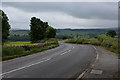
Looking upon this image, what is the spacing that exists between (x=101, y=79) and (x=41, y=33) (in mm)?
59430

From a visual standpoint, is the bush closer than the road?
No

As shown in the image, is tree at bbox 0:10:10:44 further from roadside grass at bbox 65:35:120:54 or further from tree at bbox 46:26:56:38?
tree at bbox 46:26:56:38

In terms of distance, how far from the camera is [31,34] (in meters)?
68.6

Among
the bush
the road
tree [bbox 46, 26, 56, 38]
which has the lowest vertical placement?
the road

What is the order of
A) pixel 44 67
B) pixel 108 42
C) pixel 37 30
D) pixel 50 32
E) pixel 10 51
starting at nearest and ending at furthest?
pixel 44 67 → pixel 10 51 → pixel 108 42 → pixel 37 30 → pixel 50 32

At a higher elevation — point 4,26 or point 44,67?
point 4,26

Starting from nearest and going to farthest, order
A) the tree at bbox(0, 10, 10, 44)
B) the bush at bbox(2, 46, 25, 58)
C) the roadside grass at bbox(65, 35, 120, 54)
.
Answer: the bush at bbox(2, 46, 25, 58) → the roadside grass at bbox(65, 35, 120, 54) → the tree at bbox(0, 10, 10, 44)

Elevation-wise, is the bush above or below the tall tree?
below

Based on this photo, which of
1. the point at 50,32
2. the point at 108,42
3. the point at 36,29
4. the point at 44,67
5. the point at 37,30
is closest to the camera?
the point at 44,67

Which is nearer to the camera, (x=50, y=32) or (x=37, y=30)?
(x=37, y=30)

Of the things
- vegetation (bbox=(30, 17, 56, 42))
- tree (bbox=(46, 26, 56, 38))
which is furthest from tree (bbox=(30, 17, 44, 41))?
tree (bbox=(46, 26, 56, 38))

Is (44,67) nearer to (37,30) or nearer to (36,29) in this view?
(36,29)

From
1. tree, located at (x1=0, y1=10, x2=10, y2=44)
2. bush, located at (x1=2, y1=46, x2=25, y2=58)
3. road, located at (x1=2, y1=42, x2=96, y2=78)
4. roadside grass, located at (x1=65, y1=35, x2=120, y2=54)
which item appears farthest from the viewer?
tree, located at (x1=0, y1=10, x2=10, y2=44)

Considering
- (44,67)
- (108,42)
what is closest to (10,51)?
(44,67)
